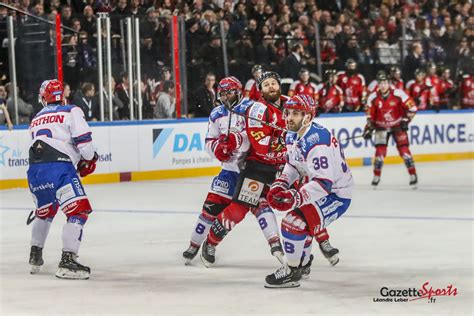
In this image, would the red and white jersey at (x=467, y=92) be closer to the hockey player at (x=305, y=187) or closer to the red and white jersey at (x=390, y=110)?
the red and white jersey at (x=390, y=110)

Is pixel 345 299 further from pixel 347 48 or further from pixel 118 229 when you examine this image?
pixel 347 48

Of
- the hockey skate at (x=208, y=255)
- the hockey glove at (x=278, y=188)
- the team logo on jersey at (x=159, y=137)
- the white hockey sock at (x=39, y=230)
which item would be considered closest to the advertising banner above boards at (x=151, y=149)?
the team logo on jersey at (x=159, y=137)

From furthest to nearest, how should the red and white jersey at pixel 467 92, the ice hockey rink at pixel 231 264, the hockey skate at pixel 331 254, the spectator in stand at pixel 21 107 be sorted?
the red and white jersey at pixel 467 92 < the spectator in stand at pixel 21 107 < the hockey skate at pixel 331 254 < the ice hockey rink at pixel 231 264

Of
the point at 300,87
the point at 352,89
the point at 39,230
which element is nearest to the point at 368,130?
Answer: the point at 300,87

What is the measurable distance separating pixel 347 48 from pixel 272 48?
6.49 feet

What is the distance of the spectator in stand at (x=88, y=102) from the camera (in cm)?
1605

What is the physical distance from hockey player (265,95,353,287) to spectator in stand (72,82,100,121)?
8.73 meters

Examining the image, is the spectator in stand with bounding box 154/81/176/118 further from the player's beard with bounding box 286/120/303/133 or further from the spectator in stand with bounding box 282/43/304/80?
the player's beard with bounding box 286/120/303/133

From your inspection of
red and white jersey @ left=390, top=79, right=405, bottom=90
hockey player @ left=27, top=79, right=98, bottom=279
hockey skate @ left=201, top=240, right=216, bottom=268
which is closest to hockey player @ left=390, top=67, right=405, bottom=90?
red and white jersey @ left=390, top=79, right=405, bottom=90

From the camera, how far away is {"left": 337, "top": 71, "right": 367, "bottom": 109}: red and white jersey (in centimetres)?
1964

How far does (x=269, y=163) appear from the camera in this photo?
8766mm

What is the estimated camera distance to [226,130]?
8820 mm

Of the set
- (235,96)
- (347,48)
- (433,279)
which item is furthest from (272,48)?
(433,279)

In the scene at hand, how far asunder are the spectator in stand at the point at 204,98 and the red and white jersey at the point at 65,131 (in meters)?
8.67
